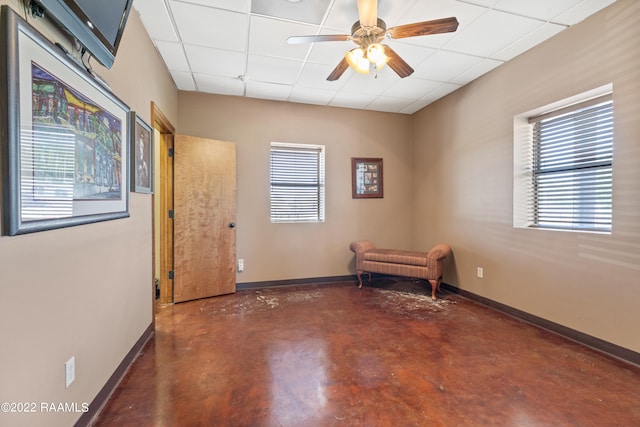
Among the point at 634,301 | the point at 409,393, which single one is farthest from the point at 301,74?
the point at 634,301

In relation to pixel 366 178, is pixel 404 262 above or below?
→ below

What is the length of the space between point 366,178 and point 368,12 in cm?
278

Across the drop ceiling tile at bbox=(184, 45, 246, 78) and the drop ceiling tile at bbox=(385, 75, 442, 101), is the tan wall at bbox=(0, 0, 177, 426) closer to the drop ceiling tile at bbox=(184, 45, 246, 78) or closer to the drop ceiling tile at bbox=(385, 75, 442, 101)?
the drop ceiling tile at bbox=(184, 45, 246, 78)

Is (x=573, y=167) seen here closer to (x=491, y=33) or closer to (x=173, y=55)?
(x=491, y=33)

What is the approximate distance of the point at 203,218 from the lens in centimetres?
362

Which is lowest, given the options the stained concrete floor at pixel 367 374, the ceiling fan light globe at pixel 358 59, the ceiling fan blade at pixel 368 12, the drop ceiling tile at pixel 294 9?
the stained concrete floor at pixel 367 374

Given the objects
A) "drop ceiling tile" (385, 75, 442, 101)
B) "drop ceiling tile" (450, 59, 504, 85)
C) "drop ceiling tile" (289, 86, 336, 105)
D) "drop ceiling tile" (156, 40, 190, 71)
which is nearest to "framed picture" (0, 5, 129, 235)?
"drop ceiling tile" (156, 40, 190, 71)

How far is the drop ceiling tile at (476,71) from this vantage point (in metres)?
3.07

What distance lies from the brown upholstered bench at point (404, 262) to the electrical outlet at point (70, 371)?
3238 mm

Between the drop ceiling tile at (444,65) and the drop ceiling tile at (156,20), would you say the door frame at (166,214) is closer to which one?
the drop ceiling tile at (156,20)

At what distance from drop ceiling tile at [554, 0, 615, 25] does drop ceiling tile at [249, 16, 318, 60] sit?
204cm

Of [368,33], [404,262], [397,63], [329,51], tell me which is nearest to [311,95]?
[329,51]

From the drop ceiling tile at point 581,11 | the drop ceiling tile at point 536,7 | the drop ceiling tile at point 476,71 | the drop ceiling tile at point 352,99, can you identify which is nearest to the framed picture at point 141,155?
the drop ceiling tile at point 352,99

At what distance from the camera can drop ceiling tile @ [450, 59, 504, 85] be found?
10.1 ft
